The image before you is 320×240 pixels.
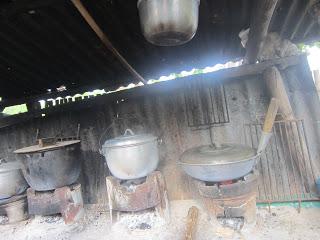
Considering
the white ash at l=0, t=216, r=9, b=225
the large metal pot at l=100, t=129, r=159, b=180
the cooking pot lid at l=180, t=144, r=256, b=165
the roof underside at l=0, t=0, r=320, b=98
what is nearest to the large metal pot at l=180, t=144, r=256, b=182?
the cooking pot lid at l=180, t=144, r=256, b=165

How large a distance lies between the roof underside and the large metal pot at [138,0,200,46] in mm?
776

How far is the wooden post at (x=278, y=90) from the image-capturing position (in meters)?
2.91

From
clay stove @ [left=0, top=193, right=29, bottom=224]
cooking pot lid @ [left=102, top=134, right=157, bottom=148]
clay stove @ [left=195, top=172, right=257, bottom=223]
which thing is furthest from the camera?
clay stove @ [left=0, top=193, right=29, bottom=224]

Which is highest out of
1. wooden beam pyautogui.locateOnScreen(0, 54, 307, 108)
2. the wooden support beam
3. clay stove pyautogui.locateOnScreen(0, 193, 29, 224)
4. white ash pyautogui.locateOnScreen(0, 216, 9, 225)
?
the wooden support beam

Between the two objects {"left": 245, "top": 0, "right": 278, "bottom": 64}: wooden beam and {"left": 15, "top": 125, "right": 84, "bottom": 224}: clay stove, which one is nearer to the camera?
{"left": 245, "top": 0, "right": 278, "bottom": 64}: wooden beam

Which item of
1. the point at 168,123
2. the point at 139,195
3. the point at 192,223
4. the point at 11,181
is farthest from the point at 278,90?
the point at 11,181

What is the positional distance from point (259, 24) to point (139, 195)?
2.15 meters

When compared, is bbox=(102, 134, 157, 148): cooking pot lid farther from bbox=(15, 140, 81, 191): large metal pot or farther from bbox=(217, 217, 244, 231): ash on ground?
bbox=(217, 217, 244, 231): ash on ground

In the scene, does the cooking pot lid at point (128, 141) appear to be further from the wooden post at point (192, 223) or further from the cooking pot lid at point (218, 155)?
the wooden post at point (192, 223)

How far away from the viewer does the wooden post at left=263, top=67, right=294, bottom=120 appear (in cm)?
291

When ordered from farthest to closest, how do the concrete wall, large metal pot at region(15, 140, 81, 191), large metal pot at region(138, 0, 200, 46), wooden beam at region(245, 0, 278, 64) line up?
the concrete wall, large metal pot at region(15, 140, 81, 191), wooden beam at region(245, 0, 278, 64), large metal pot at region(138, 0, 200, 46)

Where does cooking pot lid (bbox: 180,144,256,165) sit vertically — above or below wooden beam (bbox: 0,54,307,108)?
below

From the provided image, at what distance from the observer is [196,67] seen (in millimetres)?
4277

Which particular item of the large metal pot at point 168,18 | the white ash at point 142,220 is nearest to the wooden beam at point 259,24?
the large metal pot at point 168,18
